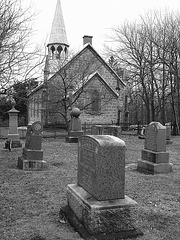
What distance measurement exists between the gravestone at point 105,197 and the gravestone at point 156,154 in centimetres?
509

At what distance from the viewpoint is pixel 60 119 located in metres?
27.9

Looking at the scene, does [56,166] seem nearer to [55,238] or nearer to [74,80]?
[55,238]

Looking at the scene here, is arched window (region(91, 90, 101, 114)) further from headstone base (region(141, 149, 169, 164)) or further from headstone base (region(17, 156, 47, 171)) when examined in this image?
headstone base (region(17, 156, 47, 171))

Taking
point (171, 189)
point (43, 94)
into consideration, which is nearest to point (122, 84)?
point (43, 94)

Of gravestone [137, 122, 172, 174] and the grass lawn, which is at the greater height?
gravestone [137, 122, 172, 174]

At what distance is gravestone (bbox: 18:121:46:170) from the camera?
9414mm

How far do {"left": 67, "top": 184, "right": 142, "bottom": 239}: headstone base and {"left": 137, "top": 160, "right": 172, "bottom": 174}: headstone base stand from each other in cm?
503

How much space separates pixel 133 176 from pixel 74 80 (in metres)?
15.6

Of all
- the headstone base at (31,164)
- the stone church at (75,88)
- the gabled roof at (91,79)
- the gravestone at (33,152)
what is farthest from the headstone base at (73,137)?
the headstone base at (31,164)

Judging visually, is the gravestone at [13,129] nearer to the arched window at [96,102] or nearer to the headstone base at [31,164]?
the headstone base at [31,164]

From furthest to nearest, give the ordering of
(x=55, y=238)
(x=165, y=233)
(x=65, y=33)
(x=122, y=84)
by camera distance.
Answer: (x=65, y=33), (x=122, y=84), (x=165, y=233), (x=55, y=238)

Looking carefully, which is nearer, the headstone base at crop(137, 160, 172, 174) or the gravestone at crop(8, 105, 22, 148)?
the headstone base at crop(137, 160, 172, 174)

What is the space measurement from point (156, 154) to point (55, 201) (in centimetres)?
467

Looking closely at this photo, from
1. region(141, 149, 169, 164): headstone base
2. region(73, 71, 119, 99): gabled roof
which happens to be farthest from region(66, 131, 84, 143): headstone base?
region(141, 149, 169, 164): headstone base
